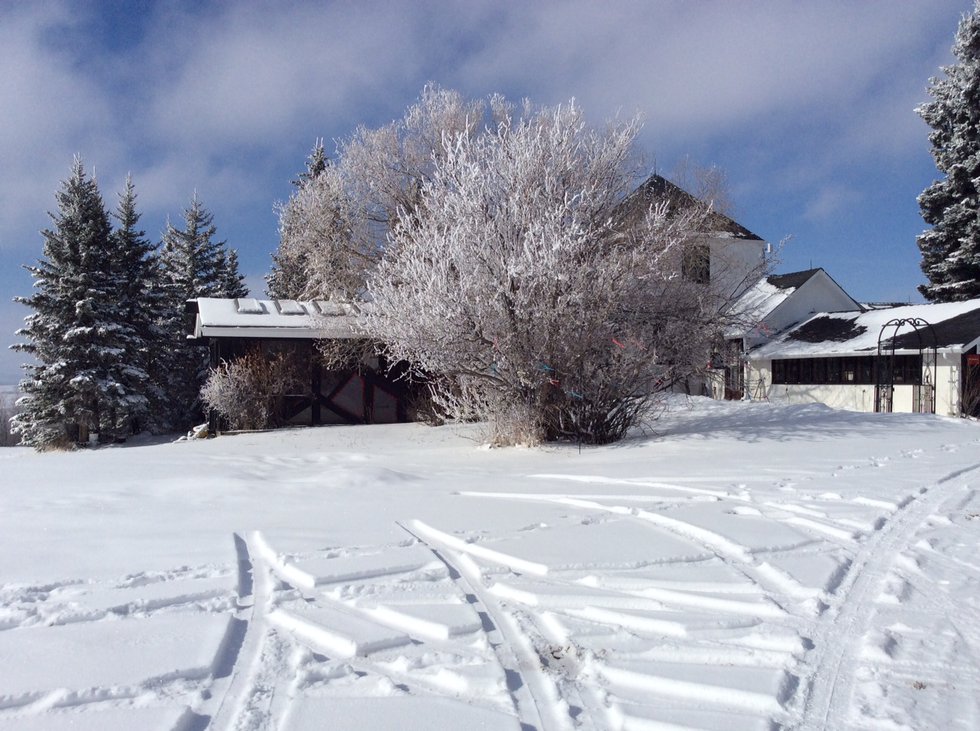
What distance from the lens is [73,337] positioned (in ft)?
71.2

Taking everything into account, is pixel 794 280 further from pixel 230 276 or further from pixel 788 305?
pixel 230 276

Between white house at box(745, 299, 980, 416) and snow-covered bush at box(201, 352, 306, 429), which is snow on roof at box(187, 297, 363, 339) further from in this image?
white house at box(745, 299, 980, 416)

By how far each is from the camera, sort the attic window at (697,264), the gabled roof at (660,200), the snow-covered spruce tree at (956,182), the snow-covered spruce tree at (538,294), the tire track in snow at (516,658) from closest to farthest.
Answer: the tire track in snow at (516,658), the snow-covered spruce tree at (538,294), the gabled roof at (660,200), the attic window at (697,264), the snow-covered spruce tree at (956,182)

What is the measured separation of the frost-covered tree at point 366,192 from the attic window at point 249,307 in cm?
173

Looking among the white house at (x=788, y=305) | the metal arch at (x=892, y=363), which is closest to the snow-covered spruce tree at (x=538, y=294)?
the metal arch at (x=892, y=363)

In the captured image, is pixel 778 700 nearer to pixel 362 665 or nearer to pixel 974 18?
pixel 362 665

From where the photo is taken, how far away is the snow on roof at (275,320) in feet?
55.4

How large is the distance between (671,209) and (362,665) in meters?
15.3

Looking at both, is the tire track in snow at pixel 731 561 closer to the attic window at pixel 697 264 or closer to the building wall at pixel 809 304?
the attic window at pixel 697 264

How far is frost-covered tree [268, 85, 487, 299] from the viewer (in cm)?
1761

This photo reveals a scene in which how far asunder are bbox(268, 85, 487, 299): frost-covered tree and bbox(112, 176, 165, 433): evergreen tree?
321 inches

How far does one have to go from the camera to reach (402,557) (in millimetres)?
4484

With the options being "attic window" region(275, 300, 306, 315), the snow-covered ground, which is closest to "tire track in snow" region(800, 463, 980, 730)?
the snow-covered ground

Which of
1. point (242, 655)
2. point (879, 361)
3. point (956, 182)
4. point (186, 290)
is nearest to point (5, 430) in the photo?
point (186, 290)
